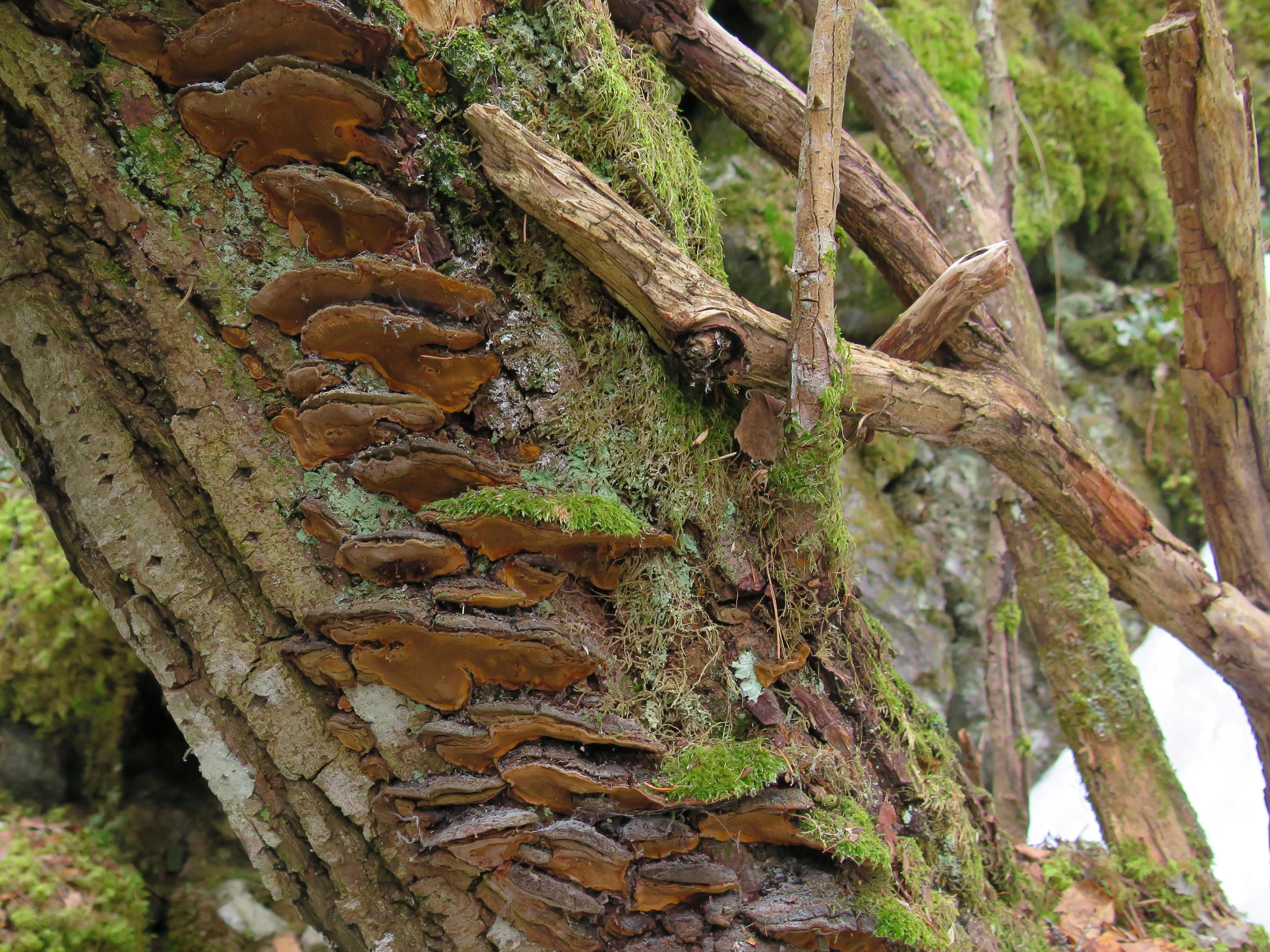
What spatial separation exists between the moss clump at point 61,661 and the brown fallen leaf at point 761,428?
3303 mm

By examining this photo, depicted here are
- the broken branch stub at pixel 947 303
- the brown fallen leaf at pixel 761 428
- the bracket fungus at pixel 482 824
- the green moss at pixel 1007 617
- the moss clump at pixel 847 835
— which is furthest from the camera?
the green moss at pixel 1007 617

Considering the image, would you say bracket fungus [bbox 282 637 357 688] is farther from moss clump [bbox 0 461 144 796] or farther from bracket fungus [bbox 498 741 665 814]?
moss clump [bbox 0 461 144 796]

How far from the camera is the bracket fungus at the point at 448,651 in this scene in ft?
4.67

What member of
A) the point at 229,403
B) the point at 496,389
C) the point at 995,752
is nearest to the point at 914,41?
the point at 995,752

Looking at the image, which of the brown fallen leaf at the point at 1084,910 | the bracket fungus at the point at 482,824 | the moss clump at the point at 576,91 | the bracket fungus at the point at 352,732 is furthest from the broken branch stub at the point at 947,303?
the brown fallen leaf at the point at 1084,910

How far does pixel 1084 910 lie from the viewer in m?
3.05

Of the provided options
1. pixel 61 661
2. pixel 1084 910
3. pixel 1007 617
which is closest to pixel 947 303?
pixel 1084 910

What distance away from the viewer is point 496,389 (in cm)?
163

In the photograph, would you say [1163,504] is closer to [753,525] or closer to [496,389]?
[753,525]

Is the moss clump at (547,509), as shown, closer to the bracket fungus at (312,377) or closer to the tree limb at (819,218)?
the bracket fungus at (312,377)

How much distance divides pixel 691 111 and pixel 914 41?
1590 mm

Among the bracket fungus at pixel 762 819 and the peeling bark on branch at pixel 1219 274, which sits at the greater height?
the peeling bark on branch at pixel 1219 274

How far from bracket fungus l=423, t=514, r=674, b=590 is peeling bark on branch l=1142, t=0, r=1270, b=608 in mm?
2570

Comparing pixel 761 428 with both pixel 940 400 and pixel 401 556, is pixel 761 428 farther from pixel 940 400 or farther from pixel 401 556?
pixel 401 556
